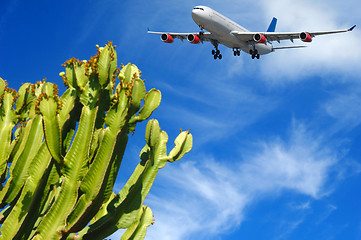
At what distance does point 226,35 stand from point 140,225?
31.8 metres

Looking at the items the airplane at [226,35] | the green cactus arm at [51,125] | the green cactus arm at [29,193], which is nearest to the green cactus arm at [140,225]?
the green cactus arm at [29,193]

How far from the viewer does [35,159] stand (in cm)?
850

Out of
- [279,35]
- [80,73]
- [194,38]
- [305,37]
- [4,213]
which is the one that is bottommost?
[4,213]

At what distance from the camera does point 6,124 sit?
10391 millimetres

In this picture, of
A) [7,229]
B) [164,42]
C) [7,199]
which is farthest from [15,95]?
[164,42]

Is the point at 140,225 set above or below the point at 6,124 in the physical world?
below

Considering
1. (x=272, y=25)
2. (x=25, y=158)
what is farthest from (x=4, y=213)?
(x=272, y=25)

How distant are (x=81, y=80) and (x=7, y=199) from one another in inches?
121

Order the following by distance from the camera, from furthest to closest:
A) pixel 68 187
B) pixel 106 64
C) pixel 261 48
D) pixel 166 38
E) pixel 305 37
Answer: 1. pixel 261 48
2. pixel 166 38
3. pixel 305 37
4. pixel 106 64
5. pixel 68 187

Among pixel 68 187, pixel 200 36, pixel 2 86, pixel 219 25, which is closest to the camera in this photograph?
pixel 68 187

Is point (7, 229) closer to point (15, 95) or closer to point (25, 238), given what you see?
point (25, 238)

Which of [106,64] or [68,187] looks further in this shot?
[106,64]

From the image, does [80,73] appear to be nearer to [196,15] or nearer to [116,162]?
[116,162]

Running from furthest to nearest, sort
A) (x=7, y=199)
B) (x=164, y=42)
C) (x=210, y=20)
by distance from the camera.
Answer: (x=164, y=42) < (x=210, y=20) < (x=7, y=199)
